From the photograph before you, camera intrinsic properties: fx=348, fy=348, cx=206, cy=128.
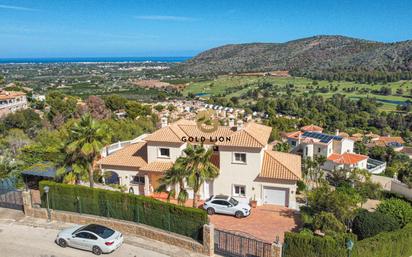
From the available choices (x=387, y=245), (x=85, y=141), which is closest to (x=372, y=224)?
(x=387, y=245)

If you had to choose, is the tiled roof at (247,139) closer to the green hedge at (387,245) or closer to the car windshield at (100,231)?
the green hedge at (387,245)

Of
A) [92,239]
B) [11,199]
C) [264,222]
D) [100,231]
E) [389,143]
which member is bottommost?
[389,143]

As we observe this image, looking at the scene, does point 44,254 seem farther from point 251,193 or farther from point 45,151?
point 45,151

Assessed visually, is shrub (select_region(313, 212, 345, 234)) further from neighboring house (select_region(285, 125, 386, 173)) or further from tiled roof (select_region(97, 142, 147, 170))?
neighboring house (select_region(285, 125, 386, 173))

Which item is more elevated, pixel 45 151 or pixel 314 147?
pixel 45 151

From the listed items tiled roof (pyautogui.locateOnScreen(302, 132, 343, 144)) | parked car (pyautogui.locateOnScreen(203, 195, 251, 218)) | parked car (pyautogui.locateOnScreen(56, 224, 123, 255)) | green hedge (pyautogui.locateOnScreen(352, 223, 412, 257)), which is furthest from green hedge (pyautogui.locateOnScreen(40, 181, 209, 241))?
tiled roof (pyautogui.locateOnScreen(302, 132, 343, 144))

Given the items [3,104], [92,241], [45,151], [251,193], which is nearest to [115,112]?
[3,104]

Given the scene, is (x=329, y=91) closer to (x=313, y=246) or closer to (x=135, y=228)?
(x=313, y=246)

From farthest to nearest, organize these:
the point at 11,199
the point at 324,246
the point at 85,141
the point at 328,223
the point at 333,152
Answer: the point at 333,152
the point at 11,199
the point at 85,141
the point at 328,223
the point at 324,246
